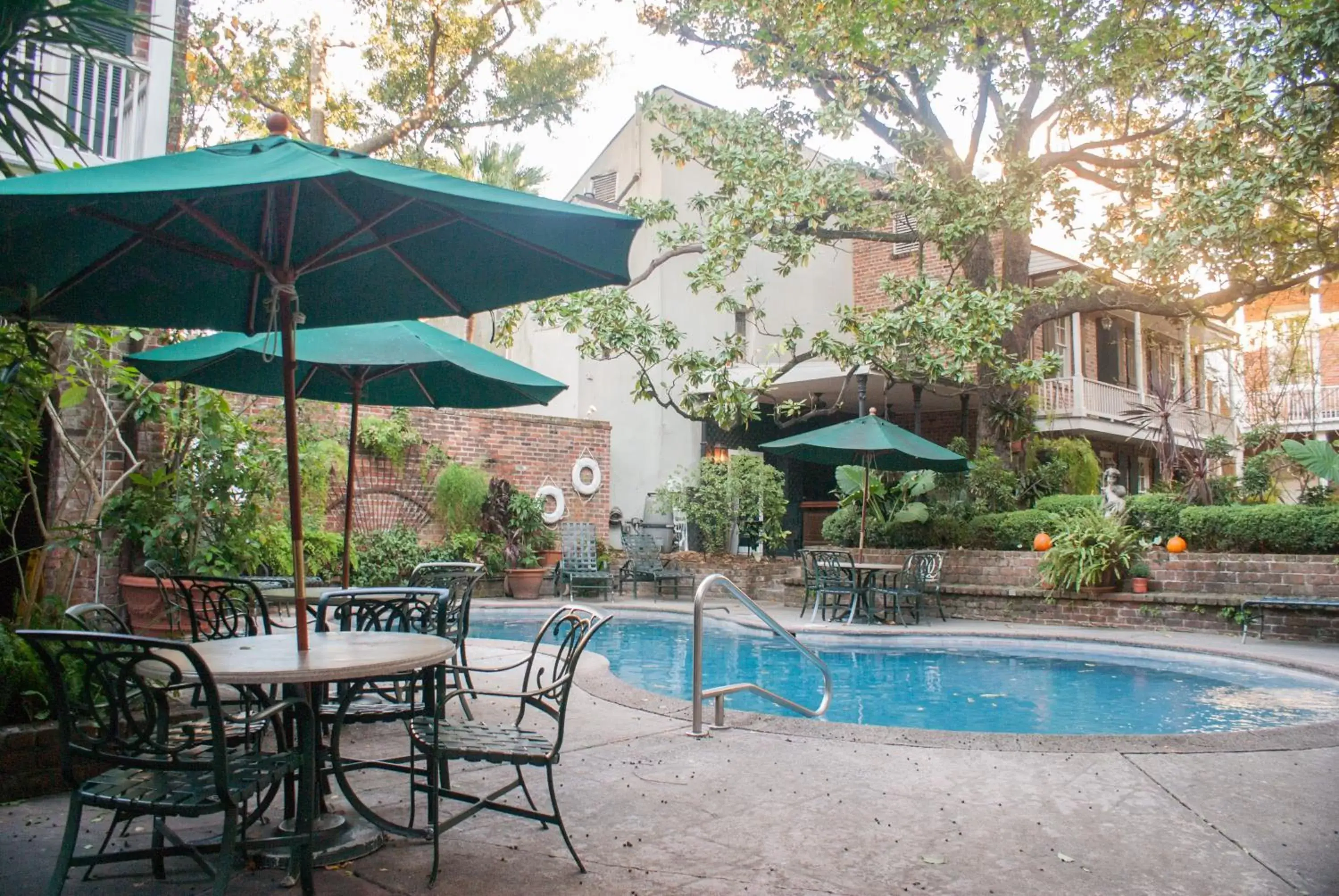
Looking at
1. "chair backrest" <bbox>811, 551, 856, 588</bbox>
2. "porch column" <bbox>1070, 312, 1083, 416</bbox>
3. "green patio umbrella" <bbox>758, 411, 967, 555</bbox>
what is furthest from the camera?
"porch column" <bbox>1070, 312, 1083, 416</bbox>

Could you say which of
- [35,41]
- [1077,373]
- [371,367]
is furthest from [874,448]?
[35,41]

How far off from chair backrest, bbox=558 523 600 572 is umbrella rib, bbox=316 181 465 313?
10.2 metres

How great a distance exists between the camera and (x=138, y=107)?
24.5 ft

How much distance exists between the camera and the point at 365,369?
16.9 ft

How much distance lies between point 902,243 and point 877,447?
6.27 meters

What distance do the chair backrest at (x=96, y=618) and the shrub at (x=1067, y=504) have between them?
443 inches

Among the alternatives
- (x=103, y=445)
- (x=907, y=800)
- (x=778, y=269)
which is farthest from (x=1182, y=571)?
(x=103, y=445)

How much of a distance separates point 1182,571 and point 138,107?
11.4 meters

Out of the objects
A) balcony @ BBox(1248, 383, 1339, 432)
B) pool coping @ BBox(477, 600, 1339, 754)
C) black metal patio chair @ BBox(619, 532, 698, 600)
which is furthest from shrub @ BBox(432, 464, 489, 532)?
balcony @ BBox(1248, 383, 1339, 432)

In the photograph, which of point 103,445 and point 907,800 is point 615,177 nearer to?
point 103,445

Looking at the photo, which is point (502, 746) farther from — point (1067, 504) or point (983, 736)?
point (1067, 504)

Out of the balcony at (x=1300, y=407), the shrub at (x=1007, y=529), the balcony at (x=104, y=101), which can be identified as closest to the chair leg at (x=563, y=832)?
the balcony at (x=104, y=101)

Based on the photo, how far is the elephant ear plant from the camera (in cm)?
1103

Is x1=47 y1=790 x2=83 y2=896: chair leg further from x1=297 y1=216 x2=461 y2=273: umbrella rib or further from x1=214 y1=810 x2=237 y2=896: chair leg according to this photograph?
x1=297 y1=216 x2=461 y2=273: umbrella rib
